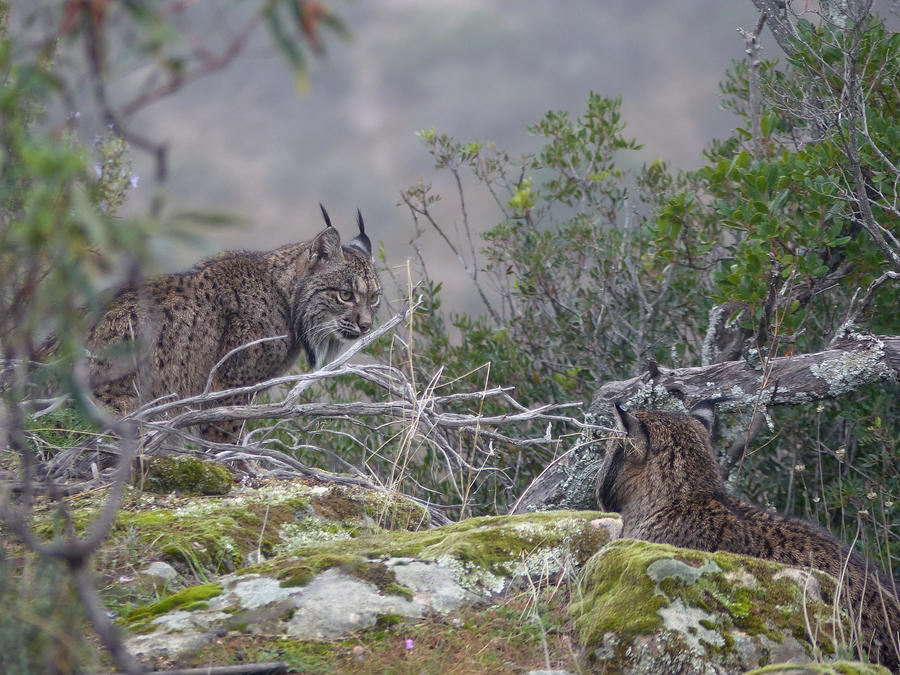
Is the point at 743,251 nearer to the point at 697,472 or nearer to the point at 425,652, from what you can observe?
the point at 697,472

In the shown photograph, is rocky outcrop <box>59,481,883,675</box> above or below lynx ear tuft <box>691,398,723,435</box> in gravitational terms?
below

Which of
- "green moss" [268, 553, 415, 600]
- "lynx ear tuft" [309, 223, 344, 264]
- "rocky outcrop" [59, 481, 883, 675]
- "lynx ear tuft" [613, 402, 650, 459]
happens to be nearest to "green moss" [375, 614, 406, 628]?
"rocky outcrop" [59, 481, 883, 675]

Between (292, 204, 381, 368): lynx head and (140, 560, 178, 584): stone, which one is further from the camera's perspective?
(292, 204, 381, 368): lynx head

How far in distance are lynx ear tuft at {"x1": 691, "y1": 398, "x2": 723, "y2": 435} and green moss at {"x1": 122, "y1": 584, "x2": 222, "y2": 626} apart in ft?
9.28

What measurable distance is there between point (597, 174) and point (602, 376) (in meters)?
1.72

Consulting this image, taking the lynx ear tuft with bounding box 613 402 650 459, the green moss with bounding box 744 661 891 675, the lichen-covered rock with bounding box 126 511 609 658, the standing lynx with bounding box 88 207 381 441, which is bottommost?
the green moss with bounding box 744 661 891 675

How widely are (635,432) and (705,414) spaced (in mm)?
579

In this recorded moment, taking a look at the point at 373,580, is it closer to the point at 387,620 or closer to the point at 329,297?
the point at 387,620

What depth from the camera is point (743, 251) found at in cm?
565

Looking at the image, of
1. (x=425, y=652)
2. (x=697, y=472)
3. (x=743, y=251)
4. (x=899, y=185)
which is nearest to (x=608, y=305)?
(x=743, y=251)

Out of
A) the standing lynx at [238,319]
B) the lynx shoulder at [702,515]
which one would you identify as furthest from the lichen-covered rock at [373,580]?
the standing lynx at [238,319]

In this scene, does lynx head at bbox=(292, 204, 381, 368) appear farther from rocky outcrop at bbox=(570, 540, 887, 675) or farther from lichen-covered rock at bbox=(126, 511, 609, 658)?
rocky outcrop at bbox=(570, 540, 887, 675)

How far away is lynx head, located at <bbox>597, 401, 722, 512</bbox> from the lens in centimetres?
443

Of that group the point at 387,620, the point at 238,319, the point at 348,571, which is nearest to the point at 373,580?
the point at 348,571
